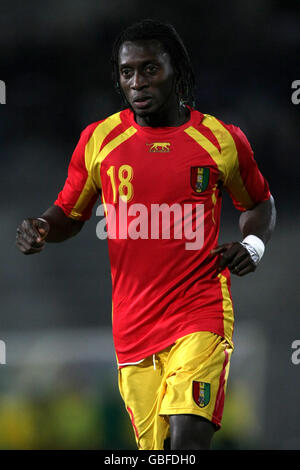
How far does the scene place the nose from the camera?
11.1 feet

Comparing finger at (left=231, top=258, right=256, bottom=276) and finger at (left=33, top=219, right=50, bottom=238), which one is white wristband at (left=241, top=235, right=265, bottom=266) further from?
finger at (left=33, top=219, right=50, bottom=238)

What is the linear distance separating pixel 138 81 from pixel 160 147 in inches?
11.5

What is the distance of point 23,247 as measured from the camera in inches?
128

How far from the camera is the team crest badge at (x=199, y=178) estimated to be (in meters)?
3.42

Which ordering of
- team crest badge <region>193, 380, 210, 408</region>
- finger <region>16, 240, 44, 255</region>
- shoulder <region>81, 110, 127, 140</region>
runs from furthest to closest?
shoulder <region>81, 110, 127, 140</region>
finger <region>16, 240, 44, 255</region>
team crest badge <region>193, 380, 210, 408</region>

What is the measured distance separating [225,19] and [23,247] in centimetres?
426

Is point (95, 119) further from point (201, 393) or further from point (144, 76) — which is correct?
point (201, 393)

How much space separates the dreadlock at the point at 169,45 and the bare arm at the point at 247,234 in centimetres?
58

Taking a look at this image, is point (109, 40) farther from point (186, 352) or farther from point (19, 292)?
point (186, 352)

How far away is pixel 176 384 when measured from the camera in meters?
3.19

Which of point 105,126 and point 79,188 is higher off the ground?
point 105,126

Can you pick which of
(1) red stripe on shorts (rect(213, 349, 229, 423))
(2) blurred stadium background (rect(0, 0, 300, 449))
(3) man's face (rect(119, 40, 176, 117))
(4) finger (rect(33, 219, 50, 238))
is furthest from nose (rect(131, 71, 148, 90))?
(2) blurred stadium background (rect(0, 0, 300, 449))

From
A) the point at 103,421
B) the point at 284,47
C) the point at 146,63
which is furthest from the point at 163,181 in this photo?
the point at 284,47

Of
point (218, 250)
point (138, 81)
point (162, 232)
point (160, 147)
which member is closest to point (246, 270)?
point (218, 250)
